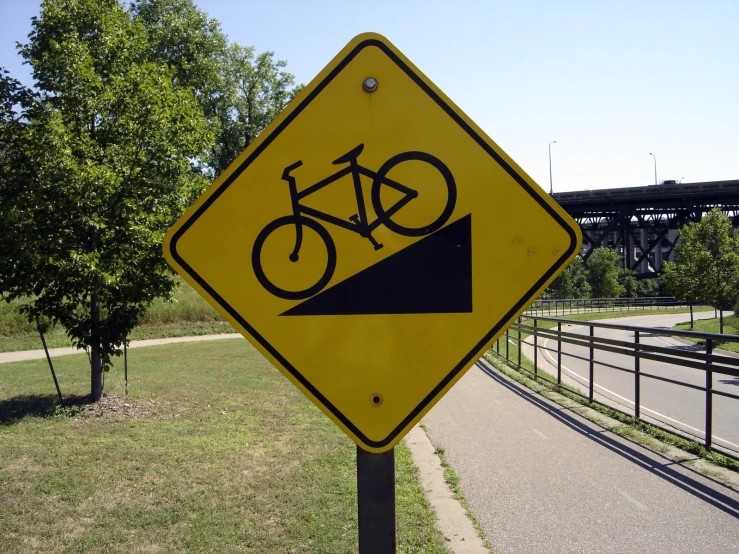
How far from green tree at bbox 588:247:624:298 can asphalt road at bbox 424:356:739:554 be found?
169 feet

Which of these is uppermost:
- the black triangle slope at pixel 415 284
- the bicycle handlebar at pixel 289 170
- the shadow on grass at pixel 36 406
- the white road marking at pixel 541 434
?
the bicycle handlebar at pixel 289 170

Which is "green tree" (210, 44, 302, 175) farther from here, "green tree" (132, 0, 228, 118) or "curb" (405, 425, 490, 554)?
"curb" (405, 425, 490, 554)

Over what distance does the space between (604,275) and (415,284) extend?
5946cm

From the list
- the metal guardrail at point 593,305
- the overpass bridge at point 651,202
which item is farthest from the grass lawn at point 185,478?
the overpass bridge at point 651,202

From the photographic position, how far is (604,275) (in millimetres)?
58031

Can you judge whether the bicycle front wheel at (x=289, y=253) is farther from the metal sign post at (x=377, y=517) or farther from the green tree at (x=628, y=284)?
the green tree at (x=628, y=284)

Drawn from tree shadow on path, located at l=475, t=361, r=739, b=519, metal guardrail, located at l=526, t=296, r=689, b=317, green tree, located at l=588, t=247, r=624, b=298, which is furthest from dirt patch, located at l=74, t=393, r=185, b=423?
green tree, located at l=588, t=247, r=624, b=298

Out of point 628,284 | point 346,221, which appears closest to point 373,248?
point 346,221

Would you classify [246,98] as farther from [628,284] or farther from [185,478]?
[628,284]

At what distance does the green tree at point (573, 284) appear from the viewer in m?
57.3

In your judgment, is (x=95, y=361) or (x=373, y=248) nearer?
(x=373, y=248)

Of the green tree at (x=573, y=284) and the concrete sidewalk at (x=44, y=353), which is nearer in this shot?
the concrete sidewalk at (x=44, y=353)

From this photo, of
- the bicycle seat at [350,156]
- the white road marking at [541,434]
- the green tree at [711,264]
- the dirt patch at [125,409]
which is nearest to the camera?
the bicycle seat at [350,156]

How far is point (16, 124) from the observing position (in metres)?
9.32
